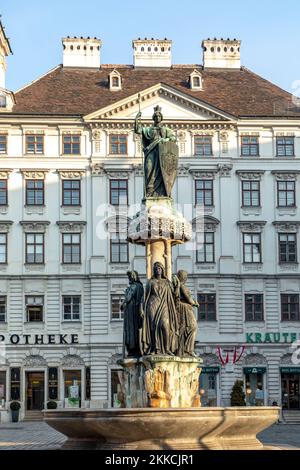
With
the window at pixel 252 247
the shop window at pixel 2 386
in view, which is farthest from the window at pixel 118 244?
the shop window at pixel 2 386

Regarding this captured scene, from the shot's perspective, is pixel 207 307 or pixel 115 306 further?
pixel 207 307

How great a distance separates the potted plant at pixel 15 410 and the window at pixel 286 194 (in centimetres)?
1866

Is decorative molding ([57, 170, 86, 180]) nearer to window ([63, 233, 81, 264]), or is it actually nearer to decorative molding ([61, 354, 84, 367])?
window ([63, 233, 81, 264])

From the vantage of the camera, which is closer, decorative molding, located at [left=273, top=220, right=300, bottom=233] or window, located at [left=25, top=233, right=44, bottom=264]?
window, located at [left=25, top=233, right=44, bottom=264]

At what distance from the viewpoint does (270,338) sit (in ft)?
166

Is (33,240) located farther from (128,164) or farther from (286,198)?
(286,198)

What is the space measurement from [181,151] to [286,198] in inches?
264

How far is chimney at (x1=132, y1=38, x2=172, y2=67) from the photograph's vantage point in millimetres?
58625

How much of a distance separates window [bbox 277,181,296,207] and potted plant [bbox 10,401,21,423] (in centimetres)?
1866

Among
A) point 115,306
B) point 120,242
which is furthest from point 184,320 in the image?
point 120,242

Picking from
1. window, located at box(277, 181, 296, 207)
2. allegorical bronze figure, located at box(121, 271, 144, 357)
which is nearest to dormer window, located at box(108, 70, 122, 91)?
window, located at box(277, 181, 296, 207)

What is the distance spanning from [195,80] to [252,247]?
11.9 m

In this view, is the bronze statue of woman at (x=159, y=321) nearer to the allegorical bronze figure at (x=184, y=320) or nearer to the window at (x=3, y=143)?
the allegorical bronze figure at (x=184, y=320)

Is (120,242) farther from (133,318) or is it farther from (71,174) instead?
(133,318)
